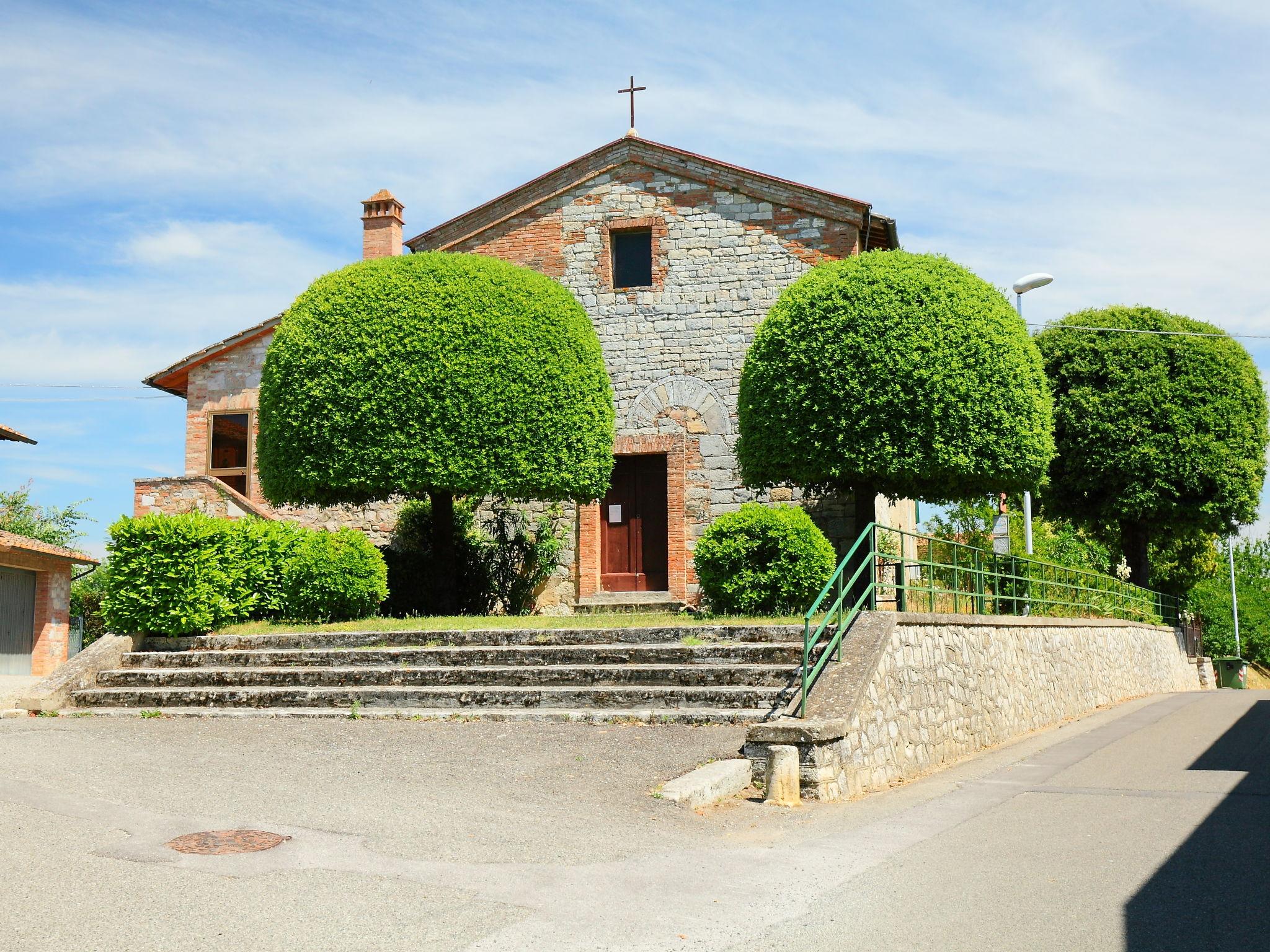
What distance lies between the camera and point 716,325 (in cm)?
1797

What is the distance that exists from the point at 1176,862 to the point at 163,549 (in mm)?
10554

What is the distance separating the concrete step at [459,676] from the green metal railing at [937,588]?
0.74 meters

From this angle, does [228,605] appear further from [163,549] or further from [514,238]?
[514,238]

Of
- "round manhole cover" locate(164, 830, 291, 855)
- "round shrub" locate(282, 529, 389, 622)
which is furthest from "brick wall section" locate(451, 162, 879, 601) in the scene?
"round manhole cover" locate(164, 830, 291, 855)

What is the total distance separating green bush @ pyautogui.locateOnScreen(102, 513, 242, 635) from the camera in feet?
A: 40.9

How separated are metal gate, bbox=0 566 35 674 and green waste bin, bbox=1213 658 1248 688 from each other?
38.4 metres

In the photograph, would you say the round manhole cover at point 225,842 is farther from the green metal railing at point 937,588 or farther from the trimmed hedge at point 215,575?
the trimmed hedge at point 215,575

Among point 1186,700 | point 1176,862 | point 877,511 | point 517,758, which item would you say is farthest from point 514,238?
point 1176,862

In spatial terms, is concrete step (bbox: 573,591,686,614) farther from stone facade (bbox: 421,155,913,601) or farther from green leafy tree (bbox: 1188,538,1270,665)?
green leafy tree (bbox: 1188,538,1270,665)

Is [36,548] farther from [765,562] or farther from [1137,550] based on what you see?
[1137,550]

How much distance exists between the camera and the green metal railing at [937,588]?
940cm

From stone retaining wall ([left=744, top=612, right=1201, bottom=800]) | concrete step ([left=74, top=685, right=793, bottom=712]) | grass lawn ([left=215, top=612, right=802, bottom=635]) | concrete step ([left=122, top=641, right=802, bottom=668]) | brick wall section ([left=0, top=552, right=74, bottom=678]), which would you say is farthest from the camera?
brick wall section ([left=0, top=552, right=74, bottom=678])

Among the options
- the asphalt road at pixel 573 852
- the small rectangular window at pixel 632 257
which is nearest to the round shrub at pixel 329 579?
the asphalt road at pixel 573 852

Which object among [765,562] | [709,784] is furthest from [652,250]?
[709,784]
